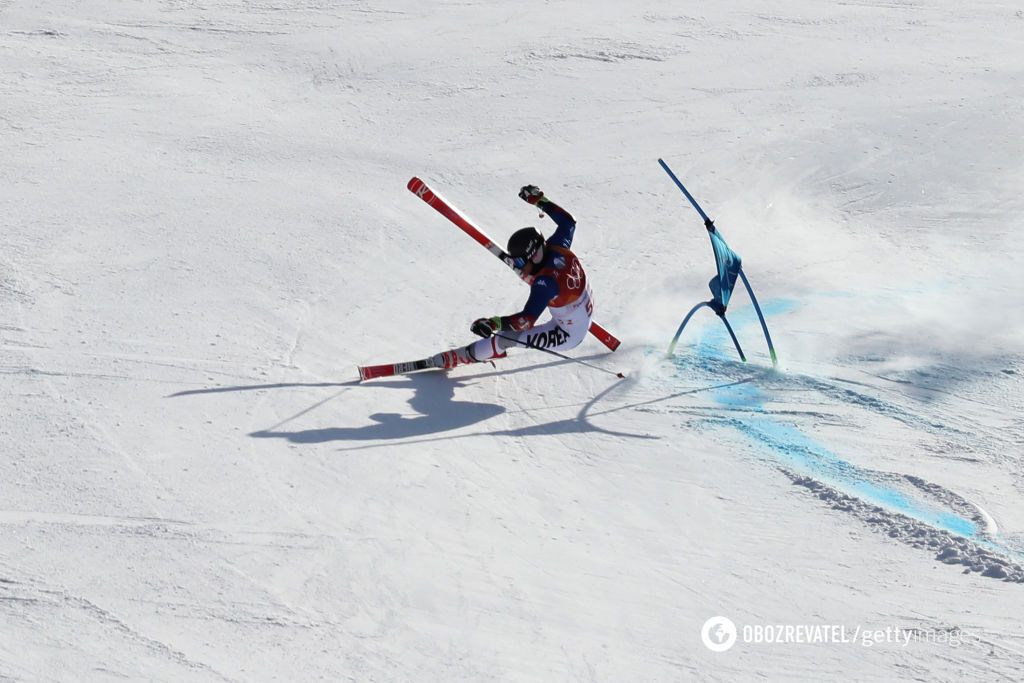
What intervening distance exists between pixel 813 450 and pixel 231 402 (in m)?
5.06

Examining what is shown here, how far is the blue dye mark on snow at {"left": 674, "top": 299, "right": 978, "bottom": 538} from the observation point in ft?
32.3

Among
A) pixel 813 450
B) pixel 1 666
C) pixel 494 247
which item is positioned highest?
pixel 494 247

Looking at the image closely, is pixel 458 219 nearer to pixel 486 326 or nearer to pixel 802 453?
pixel 486 326

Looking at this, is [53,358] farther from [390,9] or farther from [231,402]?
[390,9]

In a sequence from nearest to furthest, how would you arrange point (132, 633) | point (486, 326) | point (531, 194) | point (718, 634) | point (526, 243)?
1. point (132, 633)
2. point (718, 634)
3. point (486, 326)
4. point (526, 243)
5. point (531, 194)

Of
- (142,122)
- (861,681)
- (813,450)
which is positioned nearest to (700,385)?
(813,450)

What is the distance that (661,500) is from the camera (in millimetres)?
9977

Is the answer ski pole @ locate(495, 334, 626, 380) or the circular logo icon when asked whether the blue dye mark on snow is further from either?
the circular logo icon

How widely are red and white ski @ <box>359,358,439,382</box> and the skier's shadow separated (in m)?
0.10

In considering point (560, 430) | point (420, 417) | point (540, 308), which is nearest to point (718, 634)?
point (560, 430)

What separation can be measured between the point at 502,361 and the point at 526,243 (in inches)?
57.4

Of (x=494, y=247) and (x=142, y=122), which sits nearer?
(x=494, y=247)

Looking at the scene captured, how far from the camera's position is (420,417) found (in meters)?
10.9

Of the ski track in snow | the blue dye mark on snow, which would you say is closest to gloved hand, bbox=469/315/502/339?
the ski track in snow
